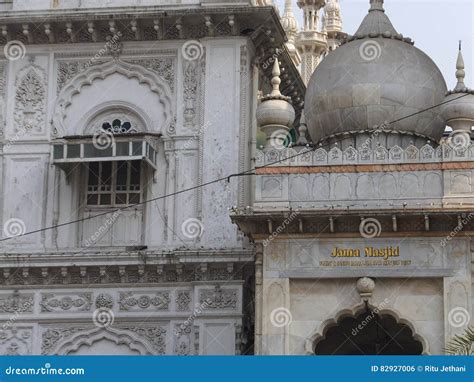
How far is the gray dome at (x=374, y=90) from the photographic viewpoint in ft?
81.7

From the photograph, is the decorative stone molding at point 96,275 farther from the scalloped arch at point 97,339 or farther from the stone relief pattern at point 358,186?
the stone relief pattern at point 358,186

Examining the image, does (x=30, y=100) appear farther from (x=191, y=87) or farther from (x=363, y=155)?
(x=363, y=155)

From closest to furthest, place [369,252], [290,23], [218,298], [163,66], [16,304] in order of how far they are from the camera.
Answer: [369,252], [218,298], [16,304], [163,66], [290,23]

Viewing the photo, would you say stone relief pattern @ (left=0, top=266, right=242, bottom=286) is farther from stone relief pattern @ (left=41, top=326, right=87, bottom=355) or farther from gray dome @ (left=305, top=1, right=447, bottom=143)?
gray dome @ (left=305, top=1, right=447, bottom=143)

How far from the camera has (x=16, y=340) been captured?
26141 millimetres

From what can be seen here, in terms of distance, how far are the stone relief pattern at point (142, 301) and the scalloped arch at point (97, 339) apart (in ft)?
1.47

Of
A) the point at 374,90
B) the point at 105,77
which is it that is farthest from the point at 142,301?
the point at 374,90

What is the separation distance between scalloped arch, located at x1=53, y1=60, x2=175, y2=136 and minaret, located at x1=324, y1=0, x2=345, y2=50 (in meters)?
21.1

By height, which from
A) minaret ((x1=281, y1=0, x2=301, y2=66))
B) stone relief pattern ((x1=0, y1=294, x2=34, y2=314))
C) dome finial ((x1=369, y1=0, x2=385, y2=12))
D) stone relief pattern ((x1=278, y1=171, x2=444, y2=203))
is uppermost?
minaret ((x1=281, y1=0, x2=301, y2=66))

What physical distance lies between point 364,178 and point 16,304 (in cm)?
694

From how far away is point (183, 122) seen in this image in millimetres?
26891

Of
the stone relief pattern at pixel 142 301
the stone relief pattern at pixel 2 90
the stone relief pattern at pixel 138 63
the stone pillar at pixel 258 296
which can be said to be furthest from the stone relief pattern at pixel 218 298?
the stone relief pattern at pixel 2 90

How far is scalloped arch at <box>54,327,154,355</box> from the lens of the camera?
25.9 metres

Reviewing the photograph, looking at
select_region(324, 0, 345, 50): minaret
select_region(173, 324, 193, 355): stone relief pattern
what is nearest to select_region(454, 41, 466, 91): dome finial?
select_region(173, 324, 193, 355): stone relief pattern
